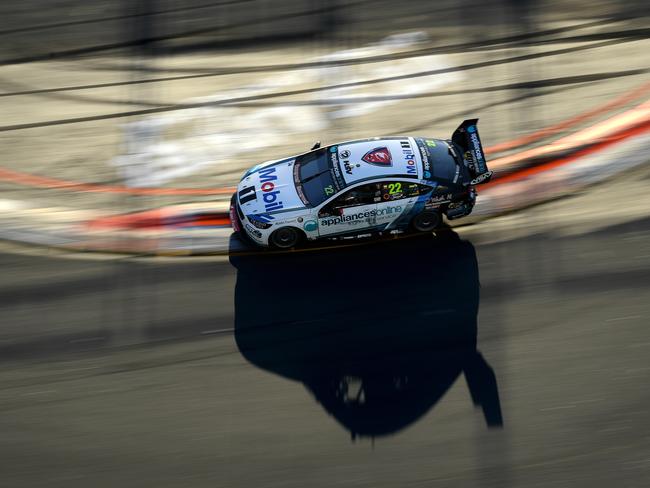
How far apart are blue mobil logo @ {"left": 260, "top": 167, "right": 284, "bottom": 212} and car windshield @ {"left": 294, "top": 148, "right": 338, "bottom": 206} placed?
0.38m

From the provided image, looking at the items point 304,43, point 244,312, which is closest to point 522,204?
point 244,312

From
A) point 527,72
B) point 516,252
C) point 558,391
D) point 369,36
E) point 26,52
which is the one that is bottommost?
point 558,391

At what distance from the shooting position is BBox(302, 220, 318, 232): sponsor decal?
40.8 ft

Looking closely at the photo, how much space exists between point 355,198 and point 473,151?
228 cm

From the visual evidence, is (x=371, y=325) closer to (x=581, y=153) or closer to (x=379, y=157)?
(x=379, y=157)

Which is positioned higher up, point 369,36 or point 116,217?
point 369,36

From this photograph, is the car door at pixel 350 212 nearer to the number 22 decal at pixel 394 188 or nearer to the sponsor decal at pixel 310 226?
the sponsor decal at pixel 310 226

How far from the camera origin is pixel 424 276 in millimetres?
12828

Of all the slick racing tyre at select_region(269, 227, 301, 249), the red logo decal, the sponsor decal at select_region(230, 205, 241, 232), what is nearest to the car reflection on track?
the slick racing tyre at select_region(269, 227, 301, 249)

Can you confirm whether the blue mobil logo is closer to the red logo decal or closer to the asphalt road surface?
the asphalt road surface

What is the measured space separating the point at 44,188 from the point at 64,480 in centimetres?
639

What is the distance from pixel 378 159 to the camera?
12508mm

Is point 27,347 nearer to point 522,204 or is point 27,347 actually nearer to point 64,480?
point 64,480

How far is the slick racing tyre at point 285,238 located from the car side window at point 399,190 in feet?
5.22
